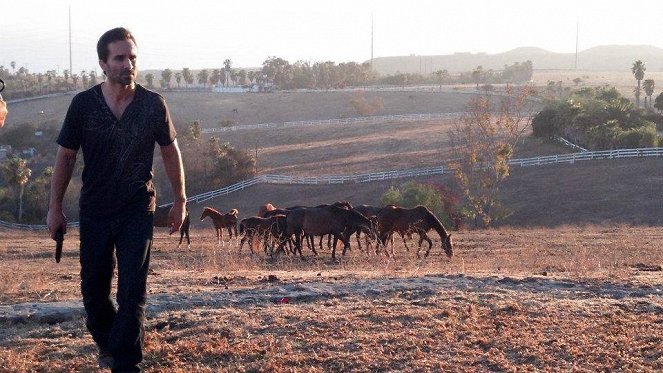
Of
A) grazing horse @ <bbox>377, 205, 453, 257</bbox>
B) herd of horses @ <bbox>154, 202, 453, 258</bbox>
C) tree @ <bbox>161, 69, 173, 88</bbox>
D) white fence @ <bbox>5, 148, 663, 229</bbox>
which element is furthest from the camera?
tree @ <bbox>161, 69, 173, 88</bbox>

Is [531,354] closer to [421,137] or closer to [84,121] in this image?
[84,121]

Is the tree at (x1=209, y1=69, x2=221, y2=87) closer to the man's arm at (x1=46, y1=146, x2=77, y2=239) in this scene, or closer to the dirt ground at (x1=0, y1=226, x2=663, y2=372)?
the dirt ground at (x1=0, y1=226, x2=663, y2=372)

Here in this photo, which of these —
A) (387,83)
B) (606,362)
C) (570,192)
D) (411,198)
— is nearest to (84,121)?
(606,362)

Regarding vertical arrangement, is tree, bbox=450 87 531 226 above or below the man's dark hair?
below

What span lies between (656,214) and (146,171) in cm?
4038

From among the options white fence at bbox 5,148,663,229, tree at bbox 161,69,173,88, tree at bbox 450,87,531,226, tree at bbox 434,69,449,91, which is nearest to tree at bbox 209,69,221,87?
tree at bbox 161,69,173,88

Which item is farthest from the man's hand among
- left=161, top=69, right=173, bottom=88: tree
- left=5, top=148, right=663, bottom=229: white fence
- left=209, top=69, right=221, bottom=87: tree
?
left=209, top=69, right=221, bottom=87: tree

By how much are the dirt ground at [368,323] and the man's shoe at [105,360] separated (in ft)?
1.40

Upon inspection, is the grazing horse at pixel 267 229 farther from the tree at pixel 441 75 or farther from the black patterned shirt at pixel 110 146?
the tree at pixel 441 75

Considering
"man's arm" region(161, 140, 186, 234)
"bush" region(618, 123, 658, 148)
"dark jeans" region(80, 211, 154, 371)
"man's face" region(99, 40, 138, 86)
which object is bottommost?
"bush" region(618, 123, 658, 148)

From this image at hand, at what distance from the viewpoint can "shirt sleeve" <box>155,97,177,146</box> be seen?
6.59m

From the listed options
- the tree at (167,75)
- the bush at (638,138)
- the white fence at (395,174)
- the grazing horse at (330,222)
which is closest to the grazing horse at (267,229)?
the grazing horse at (330,222)

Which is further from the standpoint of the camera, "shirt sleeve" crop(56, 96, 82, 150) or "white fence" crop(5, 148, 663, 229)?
"white fence" crop(5, 148, 663, 229)

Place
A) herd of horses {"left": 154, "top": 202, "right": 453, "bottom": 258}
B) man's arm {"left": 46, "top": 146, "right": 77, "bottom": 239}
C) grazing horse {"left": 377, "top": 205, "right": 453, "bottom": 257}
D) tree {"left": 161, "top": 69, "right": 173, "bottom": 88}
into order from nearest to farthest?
man's arm {"left": 46, "top": 146, "right": 77, "bottom": 239}
herd of horses {"left": 154, "top": 202, "right": 453, "bottom": 258}
grazing horse {"left": 377, "top": 205, "right": 453, "bottom": 257}
tree {"left": 161, "top": 69, "right": 173, "bottom": 88}
